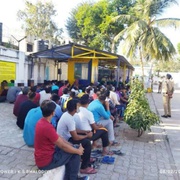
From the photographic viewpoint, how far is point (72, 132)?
383 centimetres

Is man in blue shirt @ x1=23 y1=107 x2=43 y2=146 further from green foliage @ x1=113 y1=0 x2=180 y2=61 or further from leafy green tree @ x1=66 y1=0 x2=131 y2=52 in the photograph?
leafy green tree @ x1=66 y1=0 x2=131 y2=52

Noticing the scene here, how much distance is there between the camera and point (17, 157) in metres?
4.49

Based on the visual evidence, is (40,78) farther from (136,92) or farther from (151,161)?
(151,161)

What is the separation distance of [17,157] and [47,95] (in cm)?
303

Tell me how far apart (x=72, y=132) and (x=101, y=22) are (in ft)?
69.5

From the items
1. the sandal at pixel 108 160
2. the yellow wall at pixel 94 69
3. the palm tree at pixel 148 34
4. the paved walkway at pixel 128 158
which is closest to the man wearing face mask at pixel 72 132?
the paved walkway at pixel 128 158

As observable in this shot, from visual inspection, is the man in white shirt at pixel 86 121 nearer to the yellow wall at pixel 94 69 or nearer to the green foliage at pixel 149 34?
the yellow wall at pixel 94 69

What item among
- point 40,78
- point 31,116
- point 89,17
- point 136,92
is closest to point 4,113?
point 31,116

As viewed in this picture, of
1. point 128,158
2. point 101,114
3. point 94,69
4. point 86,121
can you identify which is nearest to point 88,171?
point 86,121

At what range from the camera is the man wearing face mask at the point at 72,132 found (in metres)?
3.83

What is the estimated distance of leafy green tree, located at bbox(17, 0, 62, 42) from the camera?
21.8m

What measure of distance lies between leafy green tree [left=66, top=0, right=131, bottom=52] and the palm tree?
284 centimetres

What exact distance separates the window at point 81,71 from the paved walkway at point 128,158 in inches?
300

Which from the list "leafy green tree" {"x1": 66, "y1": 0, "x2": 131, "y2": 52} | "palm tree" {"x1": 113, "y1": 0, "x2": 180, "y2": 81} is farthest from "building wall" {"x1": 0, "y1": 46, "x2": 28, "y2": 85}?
"leafy green tree" {"x1": 66, "y1": 0, "x2": 131, "y2": 52}
